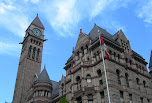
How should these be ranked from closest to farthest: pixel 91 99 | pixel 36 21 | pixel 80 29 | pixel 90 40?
pixel 91 99 < pixel 90 40 < pixel 80 29 < pixel 36 21

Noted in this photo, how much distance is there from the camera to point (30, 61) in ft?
236

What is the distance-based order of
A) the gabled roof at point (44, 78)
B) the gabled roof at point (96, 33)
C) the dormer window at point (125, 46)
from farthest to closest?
the gabled roof at point (44, 78)
the dormer window at point (125, 46)
the gabled roof at point (96, 33)

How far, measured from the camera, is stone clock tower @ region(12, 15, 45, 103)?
211ft

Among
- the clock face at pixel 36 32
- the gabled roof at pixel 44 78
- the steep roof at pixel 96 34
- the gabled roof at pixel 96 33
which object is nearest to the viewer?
the steep roof at pixel 96 34

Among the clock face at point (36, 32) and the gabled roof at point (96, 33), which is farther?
the clock face at point (36, 32)

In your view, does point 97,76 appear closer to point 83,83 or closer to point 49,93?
point 83,83

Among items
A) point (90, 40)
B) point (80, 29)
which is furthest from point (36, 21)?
point (90, 40)

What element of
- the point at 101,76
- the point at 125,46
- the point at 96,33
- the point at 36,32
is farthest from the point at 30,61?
the point at 101,76

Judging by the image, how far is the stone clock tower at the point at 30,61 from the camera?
64463 millimetres

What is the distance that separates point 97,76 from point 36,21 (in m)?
61.3

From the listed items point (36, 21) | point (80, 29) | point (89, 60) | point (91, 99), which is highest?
point (36, 21)

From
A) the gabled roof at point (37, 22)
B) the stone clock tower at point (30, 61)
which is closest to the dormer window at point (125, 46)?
the stone clock tower at point (30, 61)

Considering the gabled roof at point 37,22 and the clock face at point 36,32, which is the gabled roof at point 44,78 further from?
the gabled roof at point 37,22

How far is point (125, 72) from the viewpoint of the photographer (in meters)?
35.7
